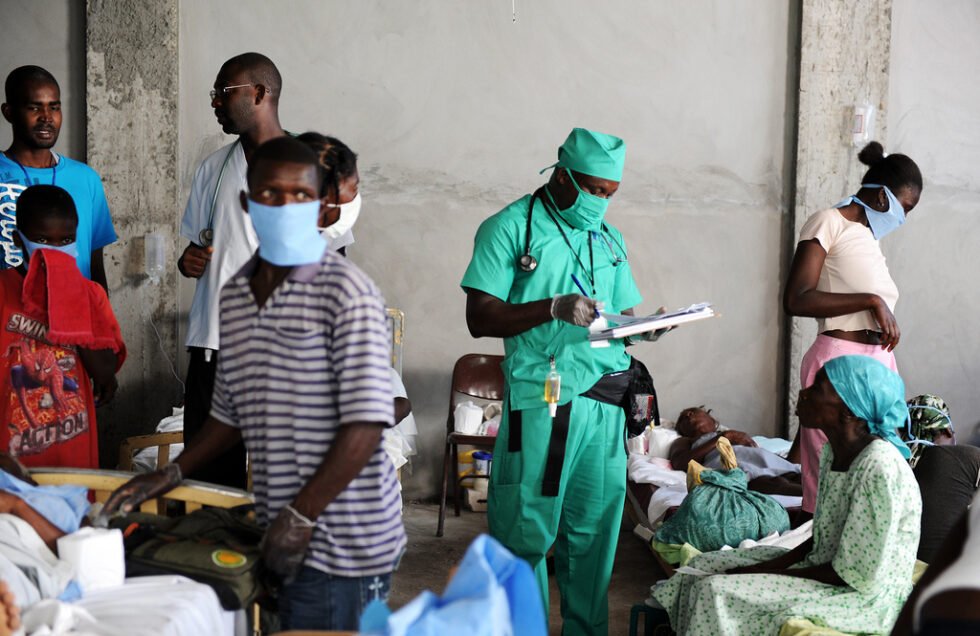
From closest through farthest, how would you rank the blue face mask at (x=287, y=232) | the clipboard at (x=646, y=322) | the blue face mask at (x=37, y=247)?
the blue face mask at (x=287, y=232) → the clipboard at (x=646, y=322) → the blue face mask at (x=37, y=247)

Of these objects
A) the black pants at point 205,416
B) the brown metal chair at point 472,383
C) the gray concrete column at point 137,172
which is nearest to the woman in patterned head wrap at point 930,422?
the brown metal chair at point 472,383

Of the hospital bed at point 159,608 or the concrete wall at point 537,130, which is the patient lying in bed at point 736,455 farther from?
the hospital bed at point 159,608

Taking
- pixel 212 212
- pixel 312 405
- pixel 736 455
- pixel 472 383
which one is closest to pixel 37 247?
pixel 212 212

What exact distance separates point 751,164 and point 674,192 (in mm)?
534

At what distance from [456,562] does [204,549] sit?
2.96m

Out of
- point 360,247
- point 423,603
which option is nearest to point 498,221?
point 423,603

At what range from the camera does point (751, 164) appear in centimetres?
658

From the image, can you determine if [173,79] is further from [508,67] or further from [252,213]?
[252,213]

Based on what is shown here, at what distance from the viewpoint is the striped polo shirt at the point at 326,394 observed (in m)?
2.13

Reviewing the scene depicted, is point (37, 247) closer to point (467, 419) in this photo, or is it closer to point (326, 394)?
point (326, 394)

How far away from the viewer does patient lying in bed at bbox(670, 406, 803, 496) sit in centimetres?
519

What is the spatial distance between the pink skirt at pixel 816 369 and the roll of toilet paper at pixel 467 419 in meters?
1.97

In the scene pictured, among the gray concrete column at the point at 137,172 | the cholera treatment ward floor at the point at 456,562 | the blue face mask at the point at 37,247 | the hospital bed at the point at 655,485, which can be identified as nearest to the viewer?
the blue face mask at the point at 37,247

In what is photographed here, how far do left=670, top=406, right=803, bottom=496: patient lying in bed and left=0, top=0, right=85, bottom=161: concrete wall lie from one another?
3962 mm
